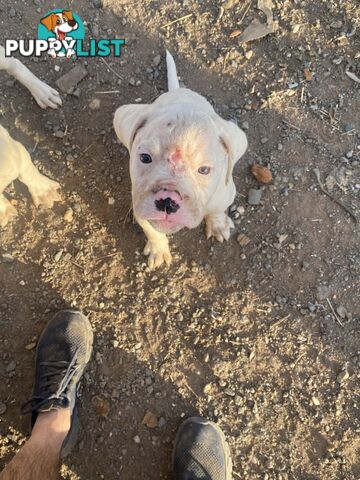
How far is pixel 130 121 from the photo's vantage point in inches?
141

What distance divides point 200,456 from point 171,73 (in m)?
3.34

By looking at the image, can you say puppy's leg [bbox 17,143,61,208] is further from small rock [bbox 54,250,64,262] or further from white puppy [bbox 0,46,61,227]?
small rock [bbox 54,250,64,262]

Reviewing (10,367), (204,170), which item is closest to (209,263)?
(204,170)

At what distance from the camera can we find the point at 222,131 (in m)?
3.32

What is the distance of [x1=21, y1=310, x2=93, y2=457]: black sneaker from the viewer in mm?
3992

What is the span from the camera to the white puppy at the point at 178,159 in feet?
10.1

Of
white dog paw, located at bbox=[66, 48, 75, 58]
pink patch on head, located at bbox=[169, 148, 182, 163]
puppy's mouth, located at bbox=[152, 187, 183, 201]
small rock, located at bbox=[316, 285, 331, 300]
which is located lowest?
small rock, located at bbox=[316, 285, 331, 300]

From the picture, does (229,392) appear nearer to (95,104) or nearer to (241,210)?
(241,210)

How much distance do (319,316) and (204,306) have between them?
1023 millimetres

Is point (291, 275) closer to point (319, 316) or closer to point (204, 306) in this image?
point (319, 316)

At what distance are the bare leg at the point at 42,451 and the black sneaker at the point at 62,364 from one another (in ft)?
0.29

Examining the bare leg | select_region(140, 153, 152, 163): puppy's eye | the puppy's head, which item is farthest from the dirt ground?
select_region(140, 153, 152, 163): puppy's eye

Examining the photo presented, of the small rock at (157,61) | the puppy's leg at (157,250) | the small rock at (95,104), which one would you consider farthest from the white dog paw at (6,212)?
the small rock at (157,61)

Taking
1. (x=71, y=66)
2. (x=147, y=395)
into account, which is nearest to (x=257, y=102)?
(x=71, y=66)
